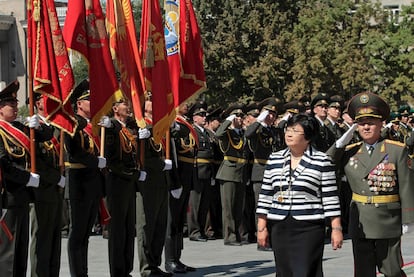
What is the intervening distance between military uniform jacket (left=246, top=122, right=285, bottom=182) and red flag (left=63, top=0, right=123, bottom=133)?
458cm

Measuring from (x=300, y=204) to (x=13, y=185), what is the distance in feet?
8.49

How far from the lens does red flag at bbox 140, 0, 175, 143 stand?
10.5 metres

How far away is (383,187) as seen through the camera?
8.53 meters

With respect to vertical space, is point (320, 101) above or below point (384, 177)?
above

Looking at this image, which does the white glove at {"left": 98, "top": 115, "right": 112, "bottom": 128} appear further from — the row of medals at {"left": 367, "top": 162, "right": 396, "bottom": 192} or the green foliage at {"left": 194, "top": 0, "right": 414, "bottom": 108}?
the green foliage at {"left": 194, "top": 0, "right": 414, "bottom": 108}

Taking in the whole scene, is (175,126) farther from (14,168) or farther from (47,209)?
(14,168)

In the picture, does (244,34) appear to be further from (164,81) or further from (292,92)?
(164,81)

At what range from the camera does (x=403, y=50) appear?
47.2m

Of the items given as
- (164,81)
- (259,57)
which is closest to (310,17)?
(259,57)

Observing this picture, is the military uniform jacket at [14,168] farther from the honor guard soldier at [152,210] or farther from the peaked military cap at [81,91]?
the honor guard soldier at [152,210]

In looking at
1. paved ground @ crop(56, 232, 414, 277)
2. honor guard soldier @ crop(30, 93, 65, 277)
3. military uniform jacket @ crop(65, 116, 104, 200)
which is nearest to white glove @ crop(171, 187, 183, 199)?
paved ground @ crop(56, 232, 414, 277)

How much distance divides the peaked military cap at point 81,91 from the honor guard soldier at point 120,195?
0.34m

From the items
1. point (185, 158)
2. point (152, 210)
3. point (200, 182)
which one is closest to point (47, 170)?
point (152, 210)

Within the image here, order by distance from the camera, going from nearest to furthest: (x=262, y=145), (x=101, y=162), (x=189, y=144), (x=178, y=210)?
(x=101, y=162), (x=178, y=210), (x=189, y=144), (x=262, y=145)
